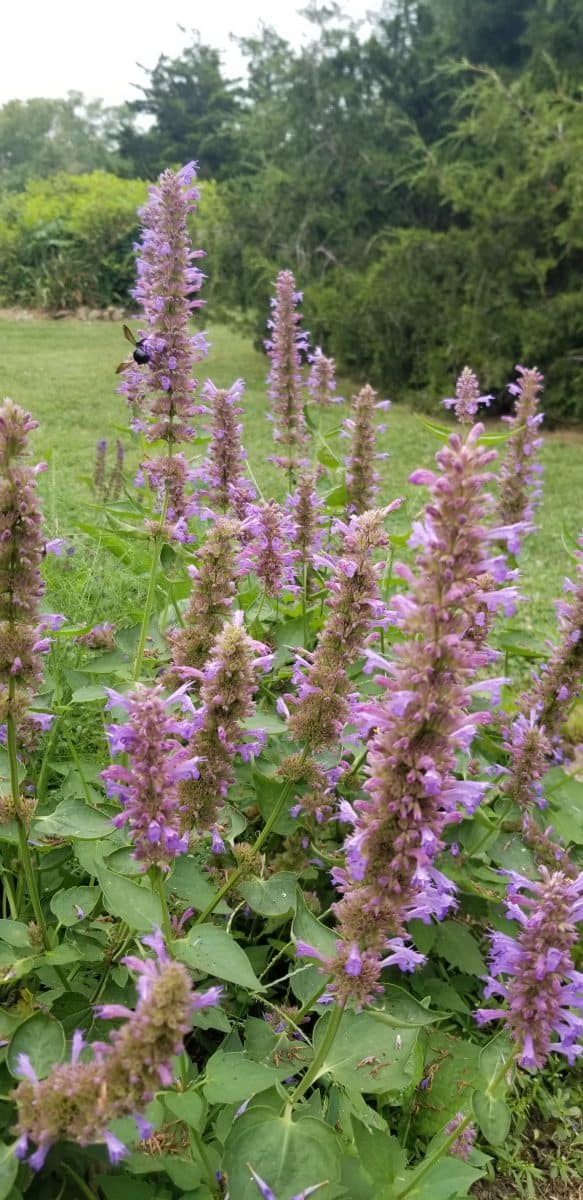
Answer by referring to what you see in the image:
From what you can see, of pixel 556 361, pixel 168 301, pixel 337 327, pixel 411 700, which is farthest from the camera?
pixel 337 327

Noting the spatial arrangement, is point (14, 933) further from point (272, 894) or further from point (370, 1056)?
point (370, 1056)

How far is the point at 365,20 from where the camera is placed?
1486 cm

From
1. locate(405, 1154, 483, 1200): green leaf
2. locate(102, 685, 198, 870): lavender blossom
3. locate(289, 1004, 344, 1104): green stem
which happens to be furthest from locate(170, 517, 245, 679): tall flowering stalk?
locate(405, 1154, 483, 1200): green leaf

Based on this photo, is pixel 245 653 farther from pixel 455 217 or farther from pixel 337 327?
pixel 455 217

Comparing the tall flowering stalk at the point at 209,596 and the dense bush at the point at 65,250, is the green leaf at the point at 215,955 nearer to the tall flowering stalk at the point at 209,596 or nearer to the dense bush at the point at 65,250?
the tall flowering stalk at the point at 209,596

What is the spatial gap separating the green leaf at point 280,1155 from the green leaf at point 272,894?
18.7 inches

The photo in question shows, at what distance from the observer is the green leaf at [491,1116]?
1.57 meters

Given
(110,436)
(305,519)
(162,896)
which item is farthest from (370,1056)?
(110,436)

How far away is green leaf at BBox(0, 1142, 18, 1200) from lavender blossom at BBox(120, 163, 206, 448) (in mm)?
2178

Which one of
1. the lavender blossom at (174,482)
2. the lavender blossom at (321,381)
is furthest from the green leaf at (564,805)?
the lavender blossom at (321,381)

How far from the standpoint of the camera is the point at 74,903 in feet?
6.18

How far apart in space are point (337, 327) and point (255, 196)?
3.73m

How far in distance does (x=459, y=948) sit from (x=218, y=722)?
1.43 meters

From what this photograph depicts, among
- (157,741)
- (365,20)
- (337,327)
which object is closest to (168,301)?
(157,741)
